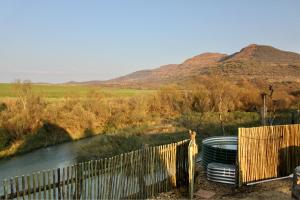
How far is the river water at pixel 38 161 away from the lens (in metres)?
16.8

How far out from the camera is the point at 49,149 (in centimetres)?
2236

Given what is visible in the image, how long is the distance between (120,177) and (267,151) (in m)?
4.34

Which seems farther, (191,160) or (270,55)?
(270,55)

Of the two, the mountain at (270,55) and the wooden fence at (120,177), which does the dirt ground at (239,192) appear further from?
the mountain at (270,55)

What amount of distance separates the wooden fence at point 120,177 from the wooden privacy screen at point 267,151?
1568 mm

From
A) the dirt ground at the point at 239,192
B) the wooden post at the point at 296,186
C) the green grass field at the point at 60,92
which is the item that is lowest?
the dirt ground at the point at 239,192

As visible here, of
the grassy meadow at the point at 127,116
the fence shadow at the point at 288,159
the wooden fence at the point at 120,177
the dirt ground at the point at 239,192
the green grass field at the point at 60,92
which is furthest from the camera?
→ the green grass field at the point at 60,92

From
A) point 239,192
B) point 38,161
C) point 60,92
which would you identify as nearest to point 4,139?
point 38,161

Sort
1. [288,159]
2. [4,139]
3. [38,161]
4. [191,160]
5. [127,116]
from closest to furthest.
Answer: [191,160] → [288,159] → [38,161] → [4,139] → [127,116]

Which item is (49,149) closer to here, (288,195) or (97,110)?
Answer: (97,110)

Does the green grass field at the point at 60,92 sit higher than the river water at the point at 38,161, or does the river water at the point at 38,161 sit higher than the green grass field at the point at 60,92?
the green grass field at the point at 60,92

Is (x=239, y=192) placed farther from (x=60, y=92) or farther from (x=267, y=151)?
(x=60, y=92)

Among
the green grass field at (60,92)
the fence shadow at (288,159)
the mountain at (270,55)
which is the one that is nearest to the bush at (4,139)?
the green grass field at (60,92)

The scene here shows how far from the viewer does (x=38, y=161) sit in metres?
18.9
